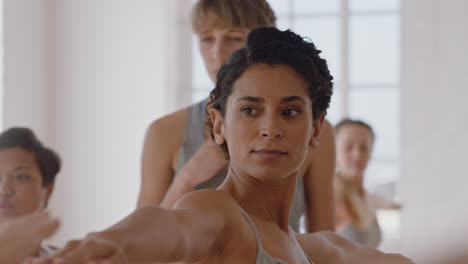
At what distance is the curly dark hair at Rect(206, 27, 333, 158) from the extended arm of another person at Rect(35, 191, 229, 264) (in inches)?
7.4

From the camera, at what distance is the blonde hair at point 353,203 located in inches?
126

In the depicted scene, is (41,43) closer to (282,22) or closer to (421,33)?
(282,22)

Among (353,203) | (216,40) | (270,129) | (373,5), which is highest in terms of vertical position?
(373,5)

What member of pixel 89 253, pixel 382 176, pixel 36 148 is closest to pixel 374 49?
pixel 382 176

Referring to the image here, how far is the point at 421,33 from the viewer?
3500 mm

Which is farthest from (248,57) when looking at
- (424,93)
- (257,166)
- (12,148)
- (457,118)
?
(424,93)

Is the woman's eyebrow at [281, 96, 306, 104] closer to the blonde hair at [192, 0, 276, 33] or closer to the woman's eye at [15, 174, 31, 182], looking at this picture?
the blonde hair at [192, 0, 276, 33]

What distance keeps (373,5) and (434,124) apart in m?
1.59

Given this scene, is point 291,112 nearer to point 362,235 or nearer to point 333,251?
point 333,251

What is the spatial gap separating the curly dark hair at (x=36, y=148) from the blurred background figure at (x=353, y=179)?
1726mm

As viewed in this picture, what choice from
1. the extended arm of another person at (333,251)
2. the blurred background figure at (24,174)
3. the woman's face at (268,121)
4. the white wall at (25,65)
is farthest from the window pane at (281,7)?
→ the woman's face at (268,121)

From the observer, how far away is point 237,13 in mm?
1428

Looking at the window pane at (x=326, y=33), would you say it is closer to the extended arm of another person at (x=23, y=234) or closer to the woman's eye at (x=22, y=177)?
the woman's eye at (x=22, y=177)

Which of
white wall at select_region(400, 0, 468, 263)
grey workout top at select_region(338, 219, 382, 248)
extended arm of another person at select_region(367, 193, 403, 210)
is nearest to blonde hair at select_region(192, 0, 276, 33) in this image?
white wall at select_region(400, 0, 468, 263)
